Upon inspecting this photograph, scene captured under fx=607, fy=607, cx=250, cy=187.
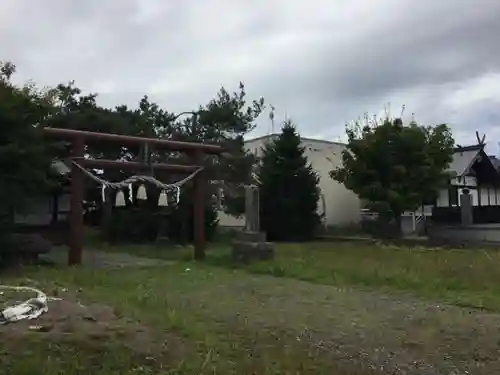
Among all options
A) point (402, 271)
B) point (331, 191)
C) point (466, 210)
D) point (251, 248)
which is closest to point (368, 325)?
point (402, 271)

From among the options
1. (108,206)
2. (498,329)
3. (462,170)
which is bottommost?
(498,329)

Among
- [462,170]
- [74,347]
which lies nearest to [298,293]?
[74,347]

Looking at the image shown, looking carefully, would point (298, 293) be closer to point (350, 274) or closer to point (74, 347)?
point (350, 274)

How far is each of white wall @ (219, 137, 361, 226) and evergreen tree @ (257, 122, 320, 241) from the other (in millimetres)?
4755

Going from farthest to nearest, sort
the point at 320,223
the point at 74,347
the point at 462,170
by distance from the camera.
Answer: the point at 462,170 → the point at 320,223 → the point at 74,347

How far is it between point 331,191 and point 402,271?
17550 millimetres

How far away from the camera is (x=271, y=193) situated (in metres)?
22.0

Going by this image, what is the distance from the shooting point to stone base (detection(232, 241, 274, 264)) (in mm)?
12508

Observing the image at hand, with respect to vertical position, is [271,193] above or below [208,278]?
above

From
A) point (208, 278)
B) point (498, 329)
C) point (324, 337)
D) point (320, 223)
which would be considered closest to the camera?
point (324, 337)

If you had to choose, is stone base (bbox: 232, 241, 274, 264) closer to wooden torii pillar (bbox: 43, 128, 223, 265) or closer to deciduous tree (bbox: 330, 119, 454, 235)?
wooden torii pillar (bbox: 43, 128, 223, 265)

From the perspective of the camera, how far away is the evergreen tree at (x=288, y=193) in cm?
2169

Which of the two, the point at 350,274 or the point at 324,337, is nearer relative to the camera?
the point at 324,337

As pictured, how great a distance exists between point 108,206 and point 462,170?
1677cm
